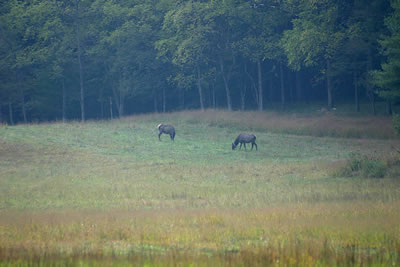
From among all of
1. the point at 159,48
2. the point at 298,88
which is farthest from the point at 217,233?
the point at 298,88

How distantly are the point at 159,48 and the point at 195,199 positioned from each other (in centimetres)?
4191

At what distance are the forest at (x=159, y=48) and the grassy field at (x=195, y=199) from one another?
12629mm

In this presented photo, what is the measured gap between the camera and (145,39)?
60.3 m

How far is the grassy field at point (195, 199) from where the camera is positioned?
982cm

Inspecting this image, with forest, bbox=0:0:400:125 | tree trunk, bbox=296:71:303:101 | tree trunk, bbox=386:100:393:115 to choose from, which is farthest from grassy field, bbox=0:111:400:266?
tree trunk, bbox=296:71:303:101

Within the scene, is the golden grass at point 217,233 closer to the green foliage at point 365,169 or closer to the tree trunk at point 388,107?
the green foliage at point 365,169

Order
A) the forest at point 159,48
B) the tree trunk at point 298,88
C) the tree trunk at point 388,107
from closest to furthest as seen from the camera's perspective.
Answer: the tree trunk at point 388,107 < the forest at point 159,48 < the tree trunk at point 298,88

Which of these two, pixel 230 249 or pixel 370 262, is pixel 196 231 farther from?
pixel 370 262

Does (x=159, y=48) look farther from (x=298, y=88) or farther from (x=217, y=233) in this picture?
(x=217, y=233)

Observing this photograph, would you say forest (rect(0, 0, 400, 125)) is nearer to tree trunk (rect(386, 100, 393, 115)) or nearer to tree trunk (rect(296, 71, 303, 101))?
tree trunk (rect(296, 71, 303, 101))

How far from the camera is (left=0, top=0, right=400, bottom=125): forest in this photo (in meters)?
48.8

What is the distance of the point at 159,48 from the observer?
188ft

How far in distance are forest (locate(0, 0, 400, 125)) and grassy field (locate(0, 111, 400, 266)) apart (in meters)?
12.6

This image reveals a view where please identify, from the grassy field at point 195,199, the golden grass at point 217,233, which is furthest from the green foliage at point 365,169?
the golden grass at point 217,233
